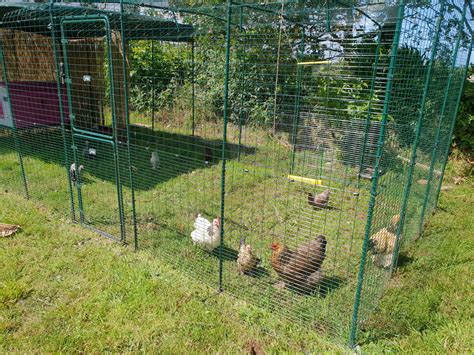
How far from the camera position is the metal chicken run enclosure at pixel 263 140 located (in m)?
3.19

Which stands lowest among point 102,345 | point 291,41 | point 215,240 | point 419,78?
point 102,345

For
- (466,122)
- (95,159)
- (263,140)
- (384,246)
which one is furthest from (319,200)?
(466,122)

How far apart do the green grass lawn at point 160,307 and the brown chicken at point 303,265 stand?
0.39 metres

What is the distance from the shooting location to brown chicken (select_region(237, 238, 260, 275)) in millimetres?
3537

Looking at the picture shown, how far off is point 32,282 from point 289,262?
Answer: 8.20 ft

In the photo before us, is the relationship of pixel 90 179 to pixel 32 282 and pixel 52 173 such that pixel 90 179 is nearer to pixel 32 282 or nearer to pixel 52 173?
pixel 52 173

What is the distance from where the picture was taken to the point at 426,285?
138 inches

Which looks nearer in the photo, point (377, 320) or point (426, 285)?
point (377, 320)

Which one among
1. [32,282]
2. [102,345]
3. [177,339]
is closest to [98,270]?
[32,282]

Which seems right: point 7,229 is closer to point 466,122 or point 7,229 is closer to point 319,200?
point 319,200

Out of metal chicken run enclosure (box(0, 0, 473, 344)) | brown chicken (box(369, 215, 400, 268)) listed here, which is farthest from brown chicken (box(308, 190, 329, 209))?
brown chicken (box(369, 215, 400, 268))

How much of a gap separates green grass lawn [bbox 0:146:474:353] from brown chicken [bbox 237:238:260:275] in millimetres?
348

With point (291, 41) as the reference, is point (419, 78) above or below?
below

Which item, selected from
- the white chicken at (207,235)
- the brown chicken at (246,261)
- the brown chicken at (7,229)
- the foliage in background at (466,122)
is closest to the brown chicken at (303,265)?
the brown chicken at (246,261)
